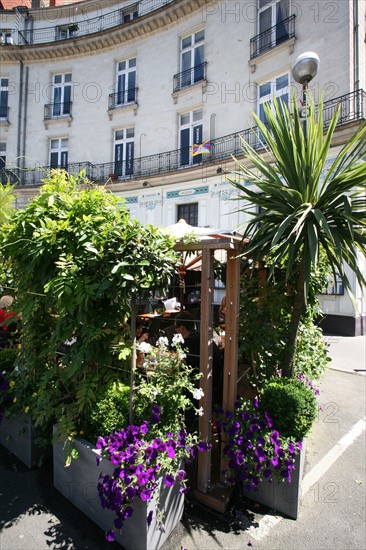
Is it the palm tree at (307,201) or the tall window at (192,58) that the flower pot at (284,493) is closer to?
the palm tree at (307,201)

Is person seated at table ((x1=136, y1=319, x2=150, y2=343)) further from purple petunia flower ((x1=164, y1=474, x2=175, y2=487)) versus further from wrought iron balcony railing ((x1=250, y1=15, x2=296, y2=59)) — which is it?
wrought iron balcony railing ((x1=250, y1=15, x2=296, y2=59))

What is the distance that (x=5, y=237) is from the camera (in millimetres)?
2699

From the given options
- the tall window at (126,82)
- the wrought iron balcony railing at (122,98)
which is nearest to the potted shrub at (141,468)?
the wrought iron balcony railing at (122,98)

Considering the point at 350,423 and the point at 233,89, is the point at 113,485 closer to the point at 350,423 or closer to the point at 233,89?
the point at 350,423

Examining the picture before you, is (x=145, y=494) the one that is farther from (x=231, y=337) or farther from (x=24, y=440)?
(x=24, y=440)

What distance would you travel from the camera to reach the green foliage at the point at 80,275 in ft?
7.38

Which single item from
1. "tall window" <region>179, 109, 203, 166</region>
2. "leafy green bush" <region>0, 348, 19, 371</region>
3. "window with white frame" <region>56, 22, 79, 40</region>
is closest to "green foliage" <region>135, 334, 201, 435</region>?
"leafy green bush" <region>0, 348, 19, 371</region>

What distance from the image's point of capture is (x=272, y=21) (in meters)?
12.5

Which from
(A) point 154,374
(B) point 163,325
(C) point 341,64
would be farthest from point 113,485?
(C) point 341,64

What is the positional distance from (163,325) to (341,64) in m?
11.1

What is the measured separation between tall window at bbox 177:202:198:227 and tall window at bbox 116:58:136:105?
669 centimetres

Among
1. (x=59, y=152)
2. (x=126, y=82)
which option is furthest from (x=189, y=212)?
(x=59, y=152)

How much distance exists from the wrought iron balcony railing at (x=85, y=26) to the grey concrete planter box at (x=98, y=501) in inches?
771

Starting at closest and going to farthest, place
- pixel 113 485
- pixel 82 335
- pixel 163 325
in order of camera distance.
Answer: pixel 113 485
pixel 82 335
pixel 163 325
